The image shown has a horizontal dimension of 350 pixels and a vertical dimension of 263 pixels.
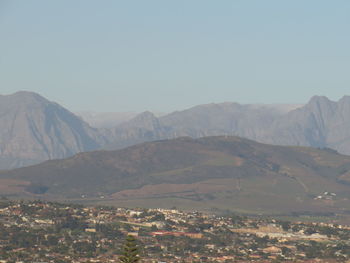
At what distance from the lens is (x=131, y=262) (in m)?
179

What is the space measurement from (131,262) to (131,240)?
6.14 meters

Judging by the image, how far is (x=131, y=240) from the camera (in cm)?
18375
